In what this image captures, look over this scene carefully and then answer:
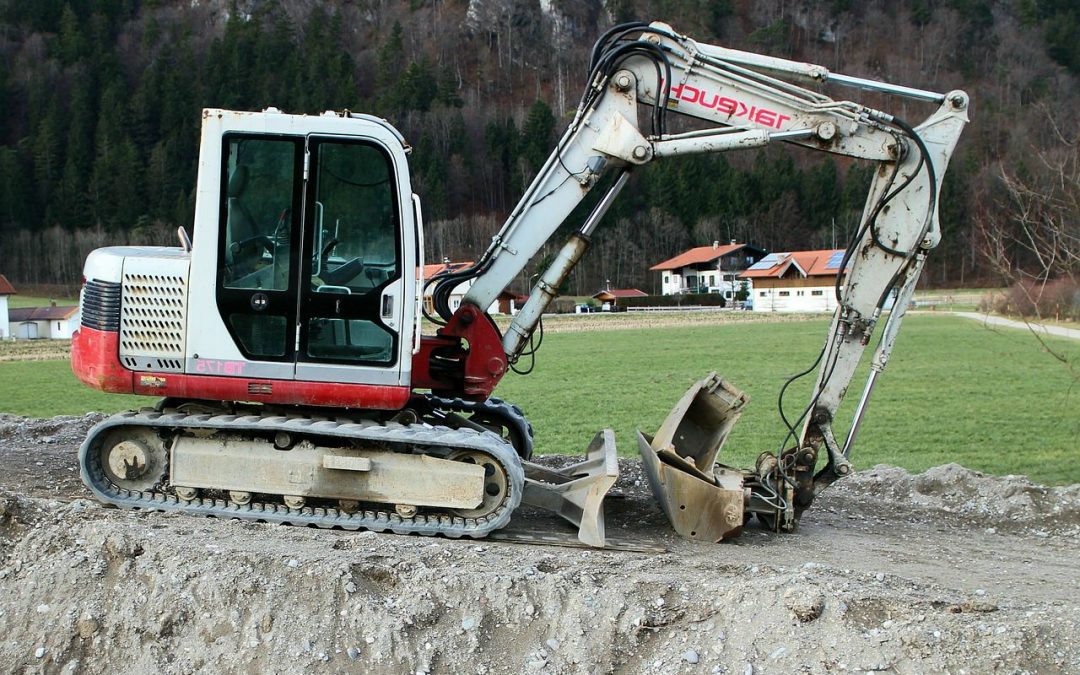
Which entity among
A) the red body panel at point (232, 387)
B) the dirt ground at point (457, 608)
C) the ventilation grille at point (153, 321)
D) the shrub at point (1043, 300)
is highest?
the shrub at point (1043, 300)

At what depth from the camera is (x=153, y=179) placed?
11162 centimetres

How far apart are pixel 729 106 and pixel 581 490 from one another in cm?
342

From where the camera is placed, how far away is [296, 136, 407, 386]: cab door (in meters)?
7.55

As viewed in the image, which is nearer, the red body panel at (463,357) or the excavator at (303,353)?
the excavator at (303,353)

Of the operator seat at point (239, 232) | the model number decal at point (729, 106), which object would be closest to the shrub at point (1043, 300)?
the model number decal at point (729, 106)

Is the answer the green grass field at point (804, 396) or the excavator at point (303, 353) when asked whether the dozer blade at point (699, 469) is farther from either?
the green grass field at point (804, 396)

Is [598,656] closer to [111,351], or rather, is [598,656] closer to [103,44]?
[111,351]

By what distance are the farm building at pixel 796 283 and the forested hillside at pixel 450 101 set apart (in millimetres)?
13545

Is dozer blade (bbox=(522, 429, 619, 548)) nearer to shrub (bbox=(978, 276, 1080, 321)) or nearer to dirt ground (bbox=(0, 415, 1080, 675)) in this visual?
dirt ground (bbox=(0, 415, 1080, 675))

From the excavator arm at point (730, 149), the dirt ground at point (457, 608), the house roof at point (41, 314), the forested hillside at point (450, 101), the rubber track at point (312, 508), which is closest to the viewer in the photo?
the dirt ground at point (457, 608)

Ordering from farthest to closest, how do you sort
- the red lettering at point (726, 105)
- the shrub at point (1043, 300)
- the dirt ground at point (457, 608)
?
the shrub at point (1043, 300) < the red lettering at point (726, 105) < the dirt ground at point (457, 608)

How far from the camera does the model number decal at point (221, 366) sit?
7.62m

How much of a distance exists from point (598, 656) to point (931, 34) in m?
212

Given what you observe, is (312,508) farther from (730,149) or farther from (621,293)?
(621,293)
